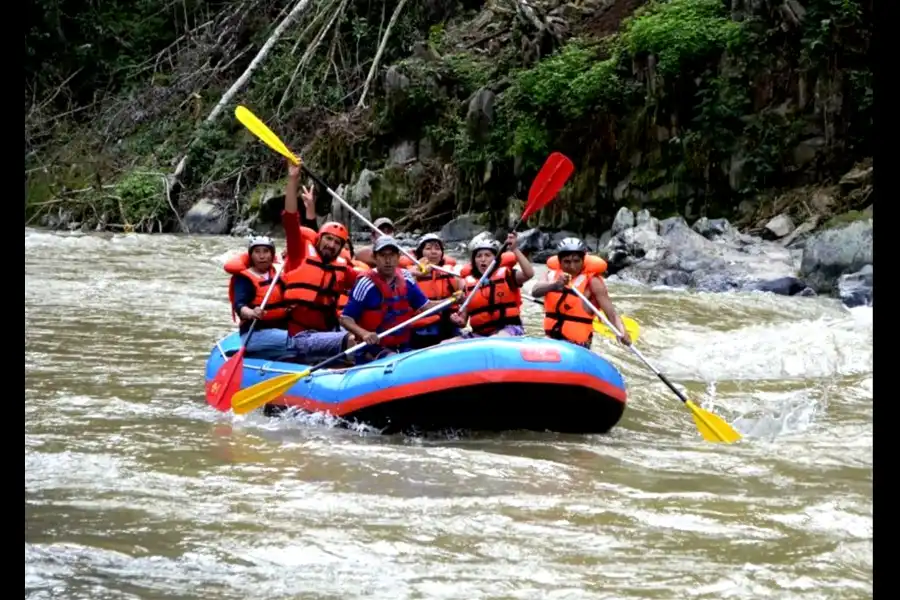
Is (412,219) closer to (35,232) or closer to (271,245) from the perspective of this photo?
(35,232)

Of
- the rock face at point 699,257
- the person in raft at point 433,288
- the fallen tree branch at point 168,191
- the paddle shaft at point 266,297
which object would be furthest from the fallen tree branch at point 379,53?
the paddle shaft at point 266,297

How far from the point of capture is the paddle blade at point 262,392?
554 cm

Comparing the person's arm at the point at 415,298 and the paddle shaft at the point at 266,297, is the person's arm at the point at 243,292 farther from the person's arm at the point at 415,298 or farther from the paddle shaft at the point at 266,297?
the person's arm at the point at 415,298

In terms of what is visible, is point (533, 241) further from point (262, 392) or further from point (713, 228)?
point (262, 392)

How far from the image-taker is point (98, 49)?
22016mm

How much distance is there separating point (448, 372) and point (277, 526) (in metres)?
1.56

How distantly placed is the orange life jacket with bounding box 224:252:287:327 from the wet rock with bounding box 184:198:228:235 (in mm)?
11308

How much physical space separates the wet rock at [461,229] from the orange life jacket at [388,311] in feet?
29.2

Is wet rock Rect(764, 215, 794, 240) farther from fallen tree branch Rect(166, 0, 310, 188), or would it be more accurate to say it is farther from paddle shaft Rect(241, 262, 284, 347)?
fallen tree branch Rect(166, 0, 310, 188)

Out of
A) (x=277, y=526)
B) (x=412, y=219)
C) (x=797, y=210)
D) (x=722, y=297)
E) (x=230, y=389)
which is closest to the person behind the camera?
(x=277, y=526)
